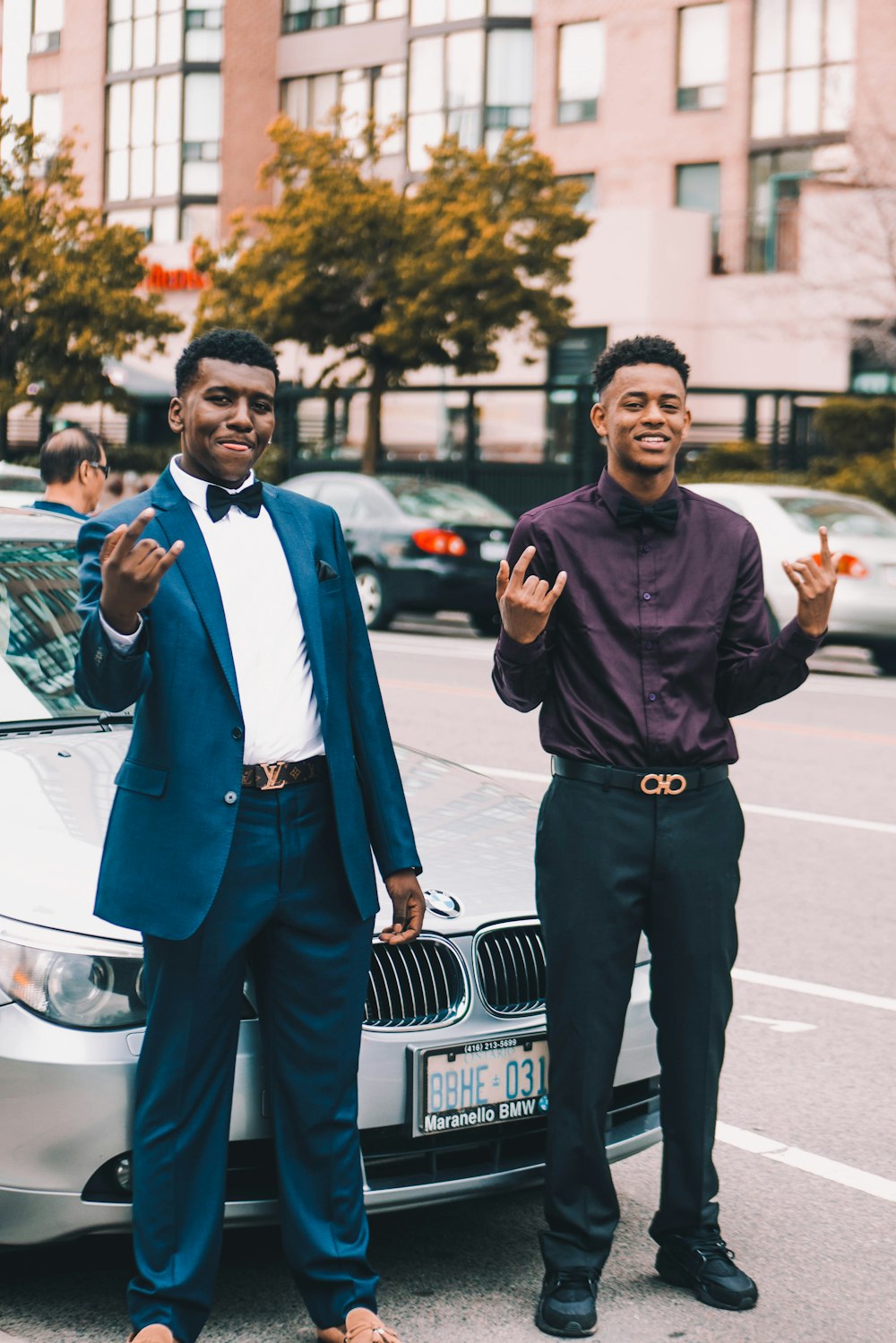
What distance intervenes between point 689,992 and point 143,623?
54.1 inches

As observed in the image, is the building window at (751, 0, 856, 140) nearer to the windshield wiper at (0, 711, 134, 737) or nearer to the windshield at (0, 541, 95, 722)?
the windshield at (0, 541, 95, 722)

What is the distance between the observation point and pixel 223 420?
3.45 m

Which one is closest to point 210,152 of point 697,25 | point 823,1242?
point 697,25

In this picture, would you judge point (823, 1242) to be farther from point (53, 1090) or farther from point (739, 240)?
point (739, 240)

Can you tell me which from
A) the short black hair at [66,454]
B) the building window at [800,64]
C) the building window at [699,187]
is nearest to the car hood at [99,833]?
the short black hair at [66,454]

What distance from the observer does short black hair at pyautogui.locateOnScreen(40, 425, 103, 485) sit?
265 inches

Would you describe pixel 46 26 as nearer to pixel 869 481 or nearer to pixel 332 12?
pixel 332 12

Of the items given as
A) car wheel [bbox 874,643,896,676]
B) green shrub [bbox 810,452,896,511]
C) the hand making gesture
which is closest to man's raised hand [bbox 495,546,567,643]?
the hand making gesture

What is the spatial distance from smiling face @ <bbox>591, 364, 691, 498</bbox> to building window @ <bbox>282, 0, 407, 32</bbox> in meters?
39.0

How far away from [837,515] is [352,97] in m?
28.3

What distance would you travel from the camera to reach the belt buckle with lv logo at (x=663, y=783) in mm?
3680

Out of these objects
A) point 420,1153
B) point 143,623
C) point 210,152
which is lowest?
point 420,1153

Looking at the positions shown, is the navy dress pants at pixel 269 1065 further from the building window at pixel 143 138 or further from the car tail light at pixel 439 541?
the building window at pixel 143 138

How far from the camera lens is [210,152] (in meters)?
43.6
